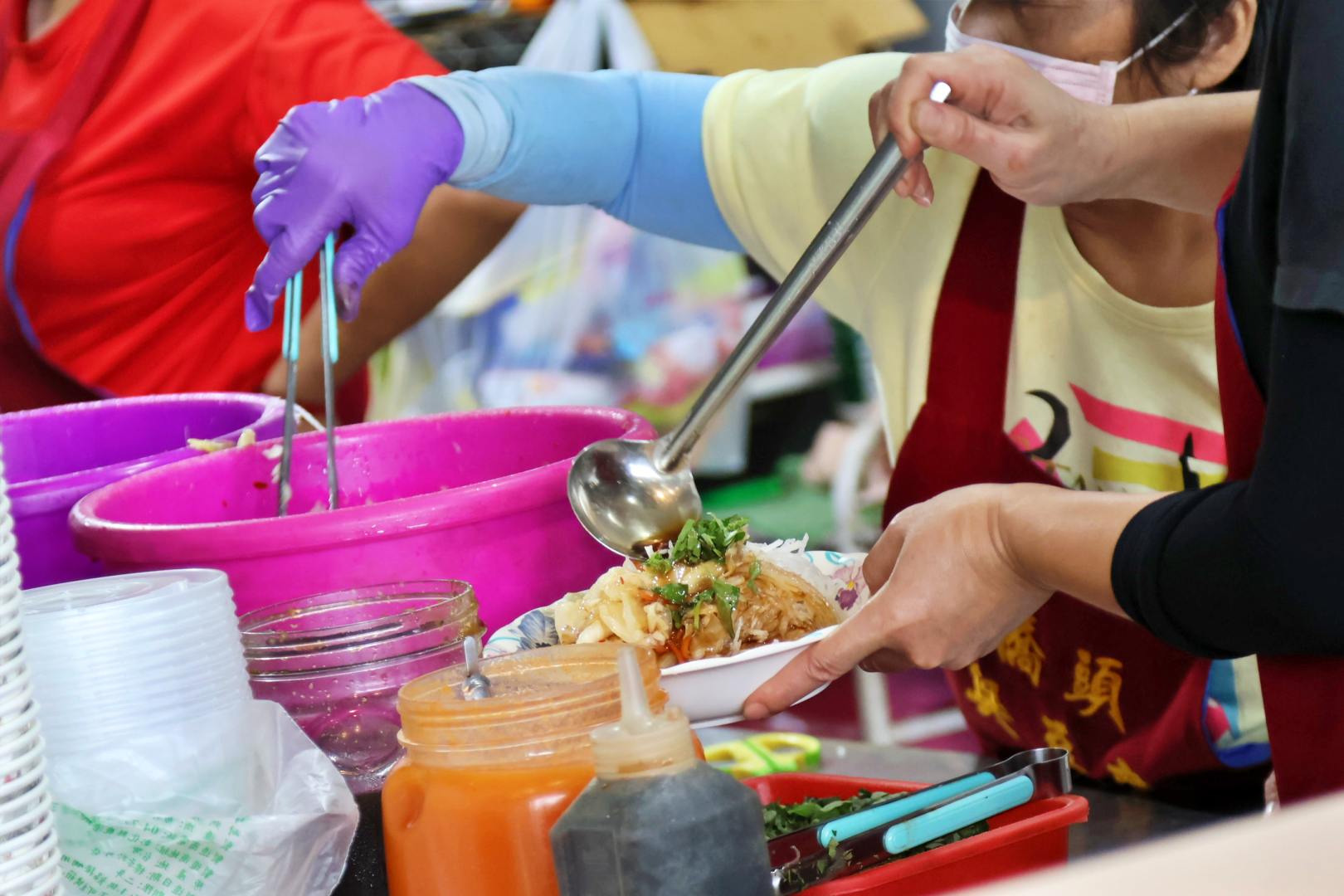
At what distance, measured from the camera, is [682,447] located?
41.9 inches

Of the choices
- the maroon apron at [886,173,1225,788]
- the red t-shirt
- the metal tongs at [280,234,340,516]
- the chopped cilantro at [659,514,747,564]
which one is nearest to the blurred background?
the red t-shirt

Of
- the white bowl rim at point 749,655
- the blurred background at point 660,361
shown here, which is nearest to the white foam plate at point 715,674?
the white bowl rim at point 749,655

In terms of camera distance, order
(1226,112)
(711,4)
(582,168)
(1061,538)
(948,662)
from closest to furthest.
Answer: (1061,538) → (948,662) → (1226,112) → (582,168) → (711,4)

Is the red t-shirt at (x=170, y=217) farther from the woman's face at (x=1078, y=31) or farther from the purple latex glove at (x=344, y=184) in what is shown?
the woman's face at (x=1078, y=31)

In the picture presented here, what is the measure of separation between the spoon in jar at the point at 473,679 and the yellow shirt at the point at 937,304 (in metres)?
0.83

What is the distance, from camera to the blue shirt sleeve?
1472 mm

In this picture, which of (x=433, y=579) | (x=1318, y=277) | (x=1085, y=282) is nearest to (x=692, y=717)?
(x=433, y=579)

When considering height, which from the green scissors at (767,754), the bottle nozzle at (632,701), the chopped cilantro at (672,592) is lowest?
the green scissors at (767,754)

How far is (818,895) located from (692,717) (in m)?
0.21

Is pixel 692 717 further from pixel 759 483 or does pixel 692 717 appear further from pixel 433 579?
pixel 759 483

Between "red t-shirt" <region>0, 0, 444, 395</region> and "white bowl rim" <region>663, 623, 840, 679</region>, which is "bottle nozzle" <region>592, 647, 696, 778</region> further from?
"red t-shirt" <region>0, 0, 444, 395</region>

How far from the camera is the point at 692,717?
0.89 meters

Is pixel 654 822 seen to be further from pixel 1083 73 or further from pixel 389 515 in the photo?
pixel 1083 73

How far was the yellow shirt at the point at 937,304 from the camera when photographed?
53.0 inches
